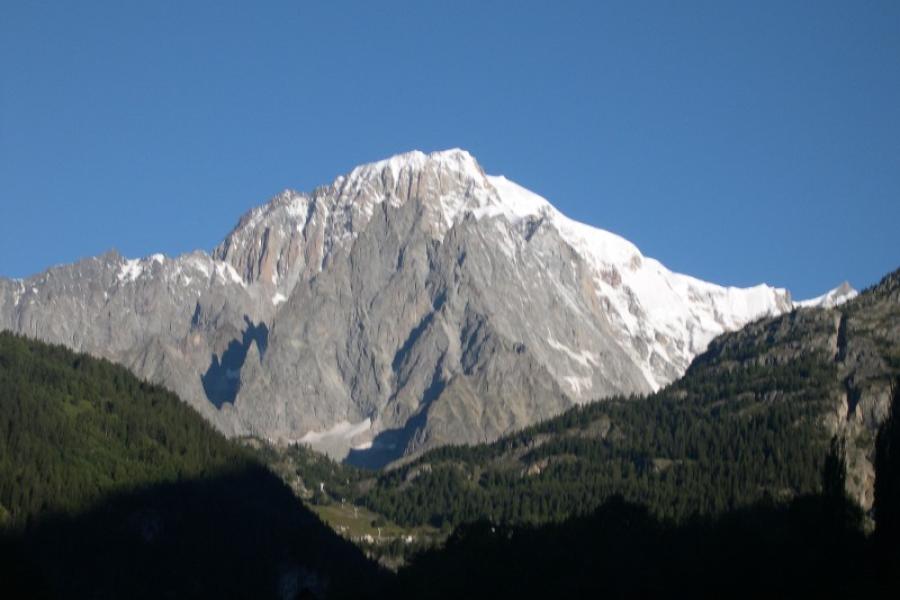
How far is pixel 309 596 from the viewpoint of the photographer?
155375 millimetres

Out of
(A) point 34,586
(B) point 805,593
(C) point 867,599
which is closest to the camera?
(A) point 34,586

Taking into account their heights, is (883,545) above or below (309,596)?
above

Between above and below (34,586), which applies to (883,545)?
above

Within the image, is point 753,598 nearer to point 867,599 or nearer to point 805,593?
point 805,593

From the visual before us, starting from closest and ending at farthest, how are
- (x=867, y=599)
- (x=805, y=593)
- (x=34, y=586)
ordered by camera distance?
(x=34, y=586) → (x=867, y=599) → (x=805, y=593)

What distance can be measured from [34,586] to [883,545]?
295ft

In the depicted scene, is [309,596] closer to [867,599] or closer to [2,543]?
[2,543]

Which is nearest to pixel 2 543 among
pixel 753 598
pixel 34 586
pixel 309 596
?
pixel 34 586

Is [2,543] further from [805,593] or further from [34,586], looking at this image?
[805,593]

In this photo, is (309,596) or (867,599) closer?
(309,596)

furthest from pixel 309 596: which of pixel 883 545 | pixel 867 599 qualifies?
pixel 883 545

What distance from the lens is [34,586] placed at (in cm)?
14975

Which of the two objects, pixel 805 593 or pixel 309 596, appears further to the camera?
pixel 805 593

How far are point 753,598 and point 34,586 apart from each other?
78902mm
